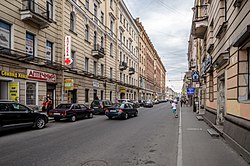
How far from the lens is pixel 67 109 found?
53.0 feet

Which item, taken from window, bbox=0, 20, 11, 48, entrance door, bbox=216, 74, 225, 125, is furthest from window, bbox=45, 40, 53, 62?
entrance door, bbox=216, 74, 225, 125

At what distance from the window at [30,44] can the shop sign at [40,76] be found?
139 cm

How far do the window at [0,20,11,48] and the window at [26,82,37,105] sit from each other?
134 inches

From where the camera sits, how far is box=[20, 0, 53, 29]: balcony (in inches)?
664

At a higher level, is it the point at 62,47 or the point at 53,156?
the point at 62,47

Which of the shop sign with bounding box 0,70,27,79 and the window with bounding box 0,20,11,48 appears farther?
the window with bounding box 0,20,11,48

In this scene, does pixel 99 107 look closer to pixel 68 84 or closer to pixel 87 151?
pixel 68 84

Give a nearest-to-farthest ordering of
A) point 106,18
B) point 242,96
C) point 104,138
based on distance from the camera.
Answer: point 242,96 < point 104,138 < point 106,18

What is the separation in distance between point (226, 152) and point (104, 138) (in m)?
4.71

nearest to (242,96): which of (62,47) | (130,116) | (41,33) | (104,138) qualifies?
(104,138)

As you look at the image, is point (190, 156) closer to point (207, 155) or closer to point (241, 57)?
point (207, 155)

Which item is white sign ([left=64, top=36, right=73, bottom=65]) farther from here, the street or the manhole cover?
the manhole cover

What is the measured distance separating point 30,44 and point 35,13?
258 centimetres

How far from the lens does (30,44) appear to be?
59.9ft
